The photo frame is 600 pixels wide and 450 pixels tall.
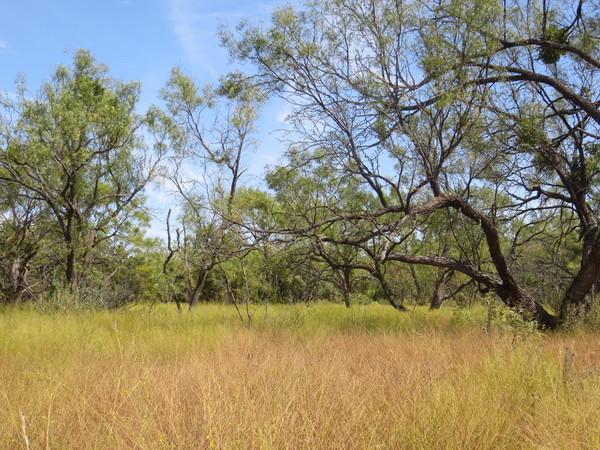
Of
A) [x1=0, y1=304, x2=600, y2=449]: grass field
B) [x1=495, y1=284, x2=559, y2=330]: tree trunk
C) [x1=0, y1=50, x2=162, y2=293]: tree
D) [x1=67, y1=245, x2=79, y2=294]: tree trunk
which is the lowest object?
[x1=0, y1=304, x2=600, y2=449]: grass field

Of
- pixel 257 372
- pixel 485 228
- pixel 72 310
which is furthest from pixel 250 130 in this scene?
pixel 257 372

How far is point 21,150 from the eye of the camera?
12.6 meters

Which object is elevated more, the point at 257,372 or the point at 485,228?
the point at 485,228

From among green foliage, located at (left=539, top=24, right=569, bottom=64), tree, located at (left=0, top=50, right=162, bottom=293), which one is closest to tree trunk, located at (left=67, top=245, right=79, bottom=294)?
tree, located at (left=0, top=50, right=162, bottom=293)

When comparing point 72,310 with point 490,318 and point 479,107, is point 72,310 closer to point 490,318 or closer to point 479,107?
point 490,318

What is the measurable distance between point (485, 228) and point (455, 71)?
3057mm

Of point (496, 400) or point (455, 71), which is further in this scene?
point (455, 71)

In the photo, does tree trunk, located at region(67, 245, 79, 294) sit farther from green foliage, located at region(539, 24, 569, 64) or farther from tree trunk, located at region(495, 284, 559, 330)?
green foliage, located at region(539, 24, 569, 64)

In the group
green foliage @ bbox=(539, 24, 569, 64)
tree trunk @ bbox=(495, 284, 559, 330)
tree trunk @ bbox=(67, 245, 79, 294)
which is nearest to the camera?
tree trunk @ bbox=(495, 284, 559, 330)

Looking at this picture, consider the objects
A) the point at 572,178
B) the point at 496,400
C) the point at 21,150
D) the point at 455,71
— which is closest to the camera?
the point at 496,400

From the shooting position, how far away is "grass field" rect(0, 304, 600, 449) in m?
2.98

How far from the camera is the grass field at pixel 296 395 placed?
298 centimetres

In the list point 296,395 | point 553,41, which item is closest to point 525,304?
point 553,41

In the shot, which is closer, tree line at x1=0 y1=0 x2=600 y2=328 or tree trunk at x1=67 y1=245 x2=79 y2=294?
tree line at x1=0 y1=0 x2=600 y2=328
